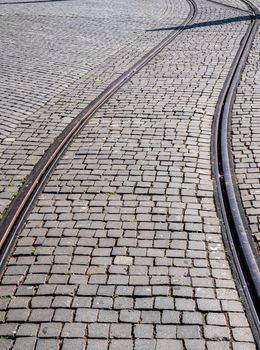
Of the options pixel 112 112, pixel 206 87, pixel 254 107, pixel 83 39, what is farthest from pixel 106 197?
pixel 83 39

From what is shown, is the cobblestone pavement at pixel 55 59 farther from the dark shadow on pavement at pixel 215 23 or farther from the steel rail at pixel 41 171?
the dark shadow on pavement at pixel 215 23

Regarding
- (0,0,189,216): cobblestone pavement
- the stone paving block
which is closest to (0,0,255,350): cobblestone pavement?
the stone paving block

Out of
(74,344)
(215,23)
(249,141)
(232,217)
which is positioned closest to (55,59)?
(215,23)

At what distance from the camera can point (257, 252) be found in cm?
560

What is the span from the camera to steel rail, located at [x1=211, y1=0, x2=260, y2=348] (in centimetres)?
498

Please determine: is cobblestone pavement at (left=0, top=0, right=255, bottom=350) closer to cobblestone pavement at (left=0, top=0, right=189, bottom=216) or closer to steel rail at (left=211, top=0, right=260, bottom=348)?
steel rail at (left=211, top=0, right=260, bottom=348)

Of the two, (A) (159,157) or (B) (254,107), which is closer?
(A) (159,157)

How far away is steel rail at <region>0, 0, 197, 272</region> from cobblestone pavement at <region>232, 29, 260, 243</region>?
239 cm

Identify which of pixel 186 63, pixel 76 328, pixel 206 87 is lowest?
pixel 76 328

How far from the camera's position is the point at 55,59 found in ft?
45.3

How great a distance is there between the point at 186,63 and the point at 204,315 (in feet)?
29.2

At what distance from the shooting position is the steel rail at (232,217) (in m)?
4.98

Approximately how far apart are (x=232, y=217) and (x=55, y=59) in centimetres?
877

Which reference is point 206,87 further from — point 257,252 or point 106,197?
point 257,252
